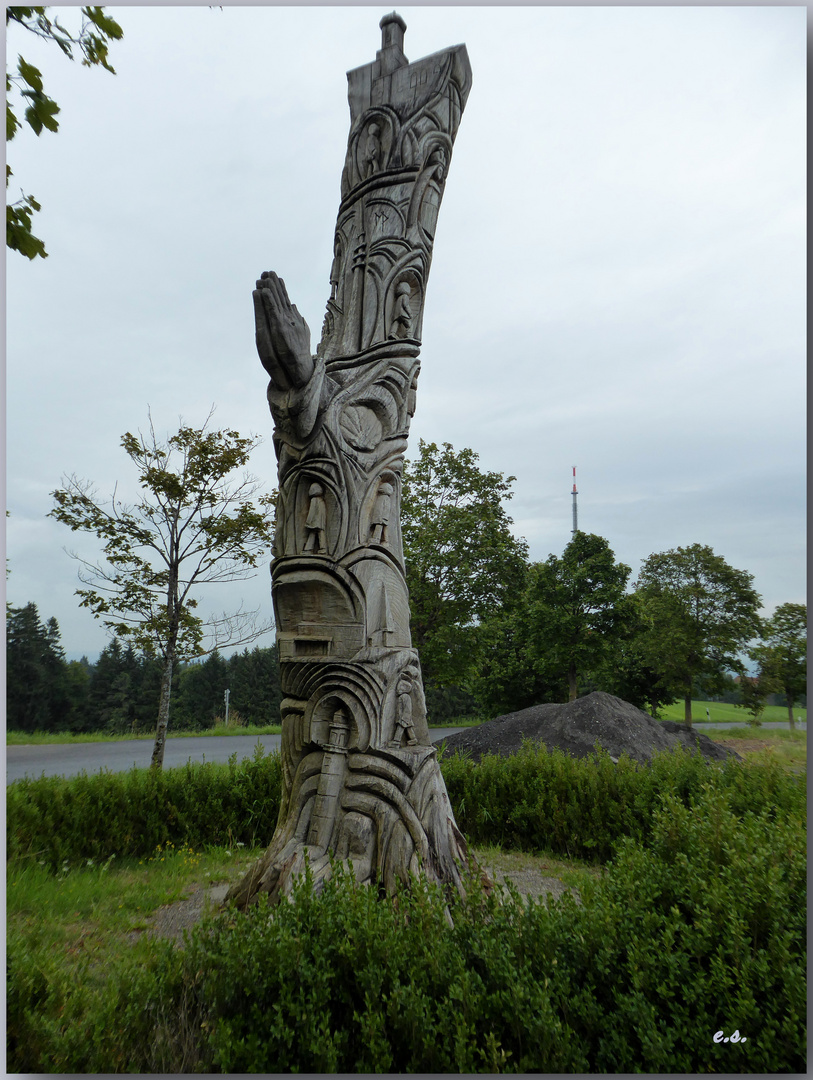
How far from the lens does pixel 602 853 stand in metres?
6.09

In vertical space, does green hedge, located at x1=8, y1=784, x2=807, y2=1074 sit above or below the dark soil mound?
above

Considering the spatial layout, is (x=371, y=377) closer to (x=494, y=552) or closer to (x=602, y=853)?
(x=602, y=853)

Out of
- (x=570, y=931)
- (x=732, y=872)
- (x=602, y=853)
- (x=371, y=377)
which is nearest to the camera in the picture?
(x=570, y=931)

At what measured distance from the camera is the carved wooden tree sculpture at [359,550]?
399 cm

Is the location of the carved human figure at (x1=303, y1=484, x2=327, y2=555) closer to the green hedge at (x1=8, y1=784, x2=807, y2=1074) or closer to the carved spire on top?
the green hedge at (x1=8, y1=784, x2=807, y2=1074)

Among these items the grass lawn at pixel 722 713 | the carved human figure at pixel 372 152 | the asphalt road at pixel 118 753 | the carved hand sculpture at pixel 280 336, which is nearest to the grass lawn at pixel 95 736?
the asphalt road at pixel 118 753

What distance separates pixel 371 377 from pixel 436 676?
9.67 m

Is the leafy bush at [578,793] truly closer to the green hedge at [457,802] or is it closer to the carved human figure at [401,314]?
the green hedge at [457,802]

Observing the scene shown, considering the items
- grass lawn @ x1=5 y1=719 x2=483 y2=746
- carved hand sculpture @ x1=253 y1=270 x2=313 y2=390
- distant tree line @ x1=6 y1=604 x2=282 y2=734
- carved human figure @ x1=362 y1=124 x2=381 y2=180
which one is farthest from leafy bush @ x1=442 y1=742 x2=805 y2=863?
→ distant tree line @ x1=6 y1=604 x2=282 y2=734

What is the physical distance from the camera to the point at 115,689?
20.6 meters

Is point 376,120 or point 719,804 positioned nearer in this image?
point 719,804

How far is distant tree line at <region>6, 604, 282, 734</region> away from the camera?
15656mm

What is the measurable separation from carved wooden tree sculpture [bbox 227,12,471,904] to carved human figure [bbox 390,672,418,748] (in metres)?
0.01

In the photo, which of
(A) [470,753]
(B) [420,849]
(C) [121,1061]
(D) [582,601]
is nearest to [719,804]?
(B) [420,849]
